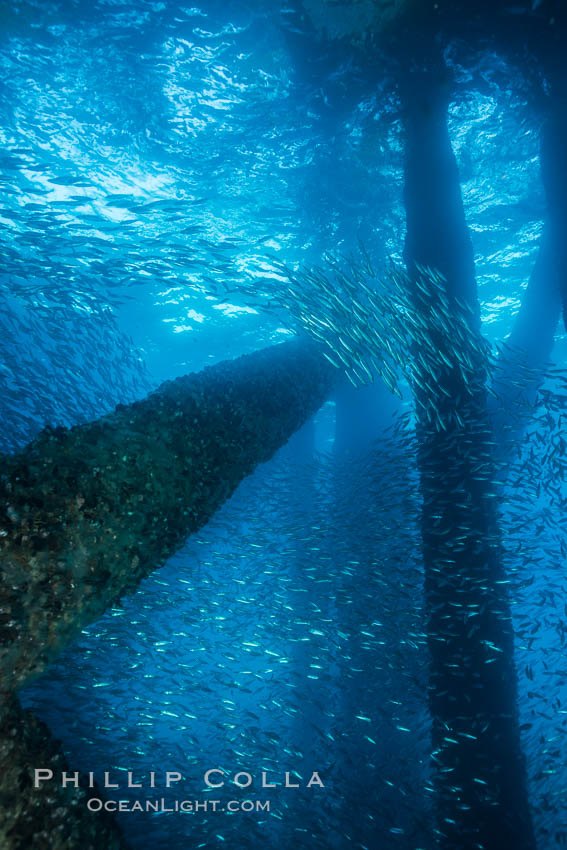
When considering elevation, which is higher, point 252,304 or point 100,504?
point 252,304

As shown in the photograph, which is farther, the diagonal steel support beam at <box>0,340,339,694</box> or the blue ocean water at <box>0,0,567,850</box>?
the blue ocean water at <box>0,0,567,850</box>

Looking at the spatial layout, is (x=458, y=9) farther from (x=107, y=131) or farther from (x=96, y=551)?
(x=96, y=551)

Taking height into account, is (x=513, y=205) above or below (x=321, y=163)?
below

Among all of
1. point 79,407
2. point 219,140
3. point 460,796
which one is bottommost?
point 460,796

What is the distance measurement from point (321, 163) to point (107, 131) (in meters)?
6.20

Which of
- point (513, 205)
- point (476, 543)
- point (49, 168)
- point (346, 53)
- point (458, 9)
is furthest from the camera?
point (513, 205)

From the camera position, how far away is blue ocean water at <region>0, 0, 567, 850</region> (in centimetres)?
855

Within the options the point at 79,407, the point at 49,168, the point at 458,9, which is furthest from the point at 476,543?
the point at 49,168

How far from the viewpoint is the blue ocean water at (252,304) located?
855 centimetres

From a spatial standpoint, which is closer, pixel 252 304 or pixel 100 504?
pixel 100 504

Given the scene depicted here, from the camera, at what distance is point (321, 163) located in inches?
504

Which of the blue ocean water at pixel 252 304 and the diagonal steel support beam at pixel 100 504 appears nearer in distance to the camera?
the diagonal steel support beam at pixel 100 504

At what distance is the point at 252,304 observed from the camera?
728 inches

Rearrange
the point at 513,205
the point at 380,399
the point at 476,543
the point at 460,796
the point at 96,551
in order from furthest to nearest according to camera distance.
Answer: the point at 380,399, the point at 513,205, the point at 476,543, the point at 460,796, the point at 96,551
